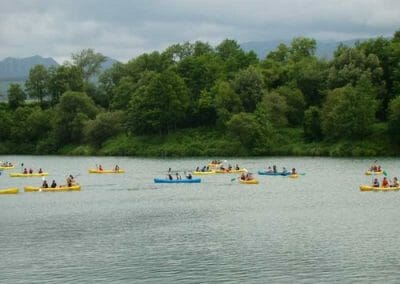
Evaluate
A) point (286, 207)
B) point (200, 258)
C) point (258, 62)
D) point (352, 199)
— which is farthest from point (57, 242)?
point (258, 62)

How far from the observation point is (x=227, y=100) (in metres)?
130

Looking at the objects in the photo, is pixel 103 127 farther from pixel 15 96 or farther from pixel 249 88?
pixel 15 96

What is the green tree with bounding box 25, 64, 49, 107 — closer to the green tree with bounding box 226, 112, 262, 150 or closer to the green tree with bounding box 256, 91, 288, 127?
the green tree with bounding box 226, 112, 262, 150

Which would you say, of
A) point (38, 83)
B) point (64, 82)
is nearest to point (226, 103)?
point (64, 82)

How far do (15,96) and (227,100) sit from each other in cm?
6281

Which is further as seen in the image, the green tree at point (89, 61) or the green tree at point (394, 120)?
the green tree at point (89, 61)

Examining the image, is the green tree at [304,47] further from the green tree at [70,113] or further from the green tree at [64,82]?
the green tree at [64,82]

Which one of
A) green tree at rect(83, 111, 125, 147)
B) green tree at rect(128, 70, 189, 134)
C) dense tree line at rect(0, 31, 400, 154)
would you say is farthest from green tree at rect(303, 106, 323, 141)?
green tree at rect(83, 111, 125, 147)

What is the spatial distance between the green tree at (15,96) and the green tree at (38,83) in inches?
107

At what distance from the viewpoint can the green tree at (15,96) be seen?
171625 mm

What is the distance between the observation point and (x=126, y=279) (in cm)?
3803

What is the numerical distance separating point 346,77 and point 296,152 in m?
15.5

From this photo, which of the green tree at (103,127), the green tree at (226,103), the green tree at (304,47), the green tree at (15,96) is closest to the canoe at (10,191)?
the green tree at (226,103)

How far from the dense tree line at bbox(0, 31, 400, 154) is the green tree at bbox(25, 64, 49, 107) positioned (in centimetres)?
23
